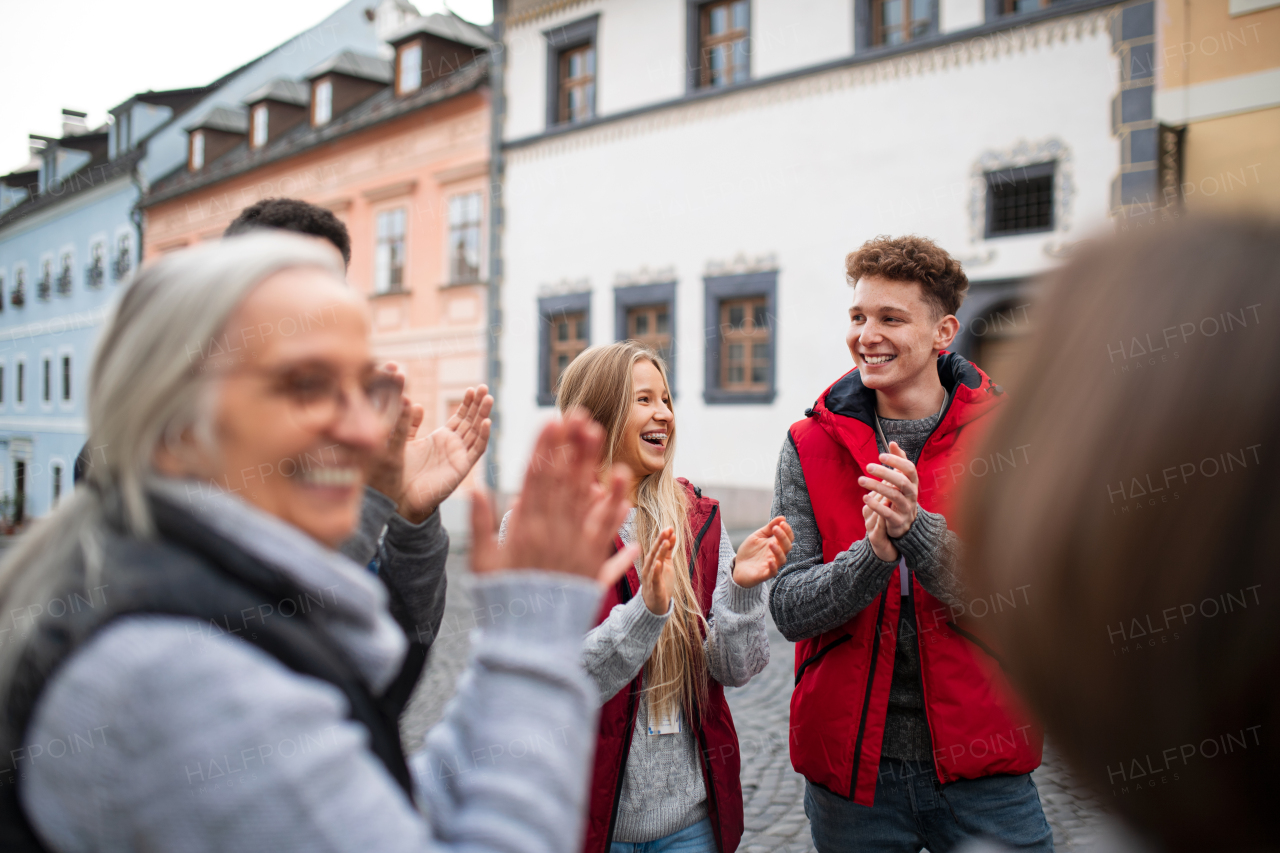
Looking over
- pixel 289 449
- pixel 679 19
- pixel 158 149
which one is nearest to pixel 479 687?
pixel 289 449

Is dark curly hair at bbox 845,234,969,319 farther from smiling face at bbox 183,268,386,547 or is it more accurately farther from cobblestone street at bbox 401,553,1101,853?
smiling face at bbox 183,268,386,547

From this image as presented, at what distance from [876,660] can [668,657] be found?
526 millimetres

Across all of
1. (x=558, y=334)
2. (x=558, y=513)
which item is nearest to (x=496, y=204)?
(x=558, y=334)

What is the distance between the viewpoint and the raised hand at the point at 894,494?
205 cm

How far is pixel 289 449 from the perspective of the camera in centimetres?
92

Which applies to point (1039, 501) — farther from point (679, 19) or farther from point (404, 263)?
point (404, 263)

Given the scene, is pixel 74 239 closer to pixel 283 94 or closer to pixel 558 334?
pixel 283 94

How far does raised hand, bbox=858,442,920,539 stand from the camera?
2049 millimetres

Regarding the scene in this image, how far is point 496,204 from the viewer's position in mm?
16266

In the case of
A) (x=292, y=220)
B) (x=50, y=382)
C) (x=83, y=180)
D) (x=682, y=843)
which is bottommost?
(x=682, y=843)

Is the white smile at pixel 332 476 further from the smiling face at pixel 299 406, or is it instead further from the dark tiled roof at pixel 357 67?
the dark tiled roof at pixel 357 67

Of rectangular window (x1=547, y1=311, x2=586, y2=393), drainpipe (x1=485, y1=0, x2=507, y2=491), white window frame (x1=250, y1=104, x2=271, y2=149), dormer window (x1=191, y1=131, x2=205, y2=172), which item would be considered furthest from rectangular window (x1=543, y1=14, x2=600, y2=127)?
dormer window (x1=191, y1=131, x2=205, y2=172)

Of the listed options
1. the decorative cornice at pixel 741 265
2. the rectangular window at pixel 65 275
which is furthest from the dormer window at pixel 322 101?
the rectangular window at pixel 65 275

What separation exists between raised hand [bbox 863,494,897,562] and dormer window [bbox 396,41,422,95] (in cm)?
1879
